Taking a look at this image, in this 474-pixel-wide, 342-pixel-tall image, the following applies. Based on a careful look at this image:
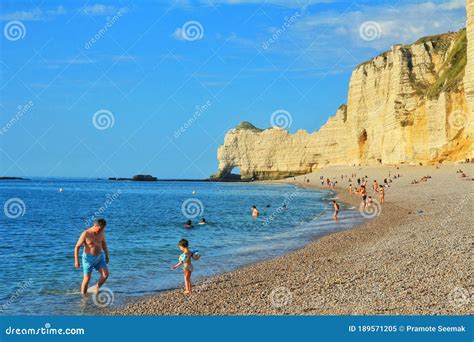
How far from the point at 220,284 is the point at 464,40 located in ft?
212

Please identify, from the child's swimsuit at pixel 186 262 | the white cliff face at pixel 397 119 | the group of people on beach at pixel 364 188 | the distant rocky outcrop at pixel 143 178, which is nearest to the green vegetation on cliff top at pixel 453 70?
the white cliff face at pixel 397 119

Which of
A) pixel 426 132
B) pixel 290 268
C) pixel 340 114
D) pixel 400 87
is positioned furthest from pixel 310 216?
pixel 340 114

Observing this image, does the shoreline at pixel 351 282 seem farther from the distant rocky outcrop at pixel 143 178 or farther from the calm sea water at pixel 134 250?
the distant rocky outcrop at pixel 143 178

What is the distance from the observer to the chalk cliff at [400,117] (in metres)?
56.1

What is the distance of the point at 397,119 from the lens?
226 feet

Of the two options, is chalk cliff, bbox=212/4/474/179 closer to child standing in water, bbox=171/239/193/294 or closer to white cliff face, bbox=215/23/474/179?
white cliff face, bbox=215/23/474/179

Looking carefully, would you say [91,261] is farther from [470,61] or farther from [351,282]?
[470,61]

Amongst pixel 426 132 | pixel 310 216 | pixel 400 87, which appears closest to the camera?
pixel 310 216

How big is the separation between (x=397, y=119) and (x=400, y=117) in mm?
597

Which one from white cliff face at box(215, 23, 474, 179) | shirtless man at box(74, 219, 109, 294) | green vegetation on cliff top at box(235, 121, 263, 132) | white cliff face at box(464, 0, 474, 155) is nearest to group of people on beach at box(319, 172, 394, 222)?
white cliff face at box(215, 23, 474, 179)

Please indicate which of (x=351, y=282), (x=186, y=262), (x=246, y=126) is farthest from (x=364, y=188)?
(x=246, y=126)

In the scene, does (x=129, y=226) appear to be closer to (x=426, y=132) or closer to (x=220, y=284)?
(x=220, y=284)

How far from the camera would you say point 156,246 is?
19406mm

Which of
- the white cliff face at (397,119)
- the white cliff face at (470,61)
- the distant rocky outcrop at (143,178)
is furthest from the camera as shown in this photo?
the distant rocky outcrop at (143,178)
